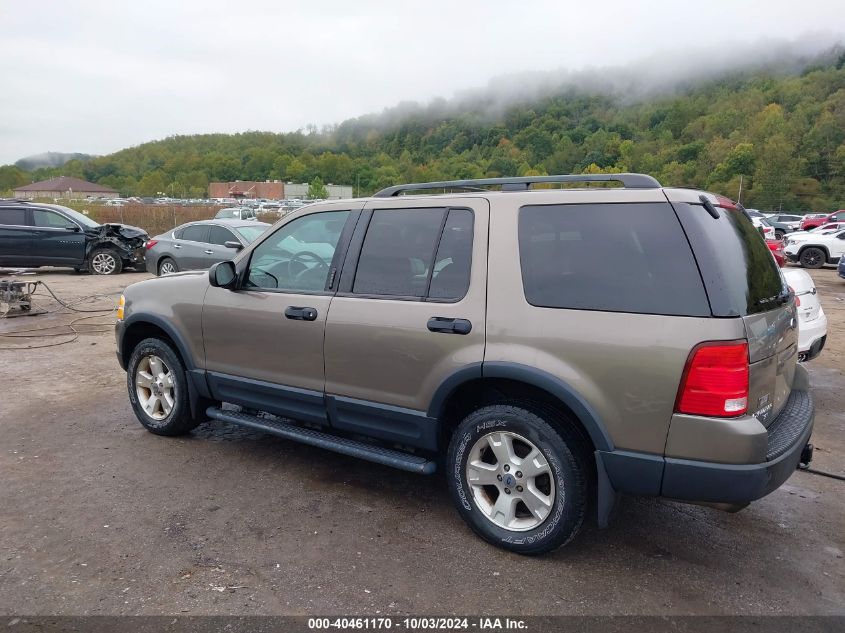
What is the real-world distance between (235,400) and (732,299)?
126 inches

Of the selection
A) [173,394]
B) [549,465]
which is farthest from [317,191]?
[549,465]

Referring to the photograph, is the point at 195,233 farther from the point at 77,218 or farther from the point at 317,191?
the point at 317,191

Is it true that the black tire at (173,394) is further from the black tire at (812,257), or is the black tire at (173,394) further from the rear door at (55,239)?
the black tire at (812,257)

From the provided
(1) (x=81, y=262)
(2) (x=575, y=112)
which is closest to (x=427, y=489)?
(1) (x=81, y=262)

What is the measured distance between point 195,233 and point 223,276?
10149mm

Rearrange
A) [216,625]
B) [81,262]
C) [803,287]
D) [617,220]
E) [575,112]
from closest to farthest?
[216,625]
[617,220]
[803,287]
[81,262]
[575,112]

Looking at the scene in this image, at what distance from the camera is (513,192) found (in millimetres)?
3412

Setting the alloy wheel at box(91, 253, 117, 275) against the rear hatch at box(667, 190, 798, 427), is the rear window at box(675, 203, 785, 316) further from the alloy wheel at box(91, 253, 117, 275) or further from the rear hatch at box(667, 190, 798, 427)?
the alloy wheel at box(91, 253, 117, 275)

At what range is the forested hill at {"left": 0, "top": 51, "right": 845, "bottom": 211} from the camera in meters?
78.8

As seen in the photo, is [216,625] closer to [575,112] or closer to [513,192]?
[513,192]

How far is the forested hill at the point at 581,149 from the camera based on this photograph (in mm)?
78750

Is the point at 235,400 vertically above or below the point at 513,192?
below

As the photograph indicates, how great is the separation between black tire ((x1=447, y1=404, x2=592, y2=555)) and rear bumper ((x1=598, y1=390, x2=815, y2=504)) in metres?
0.17

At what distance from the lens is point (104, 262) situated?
16.0 meters
